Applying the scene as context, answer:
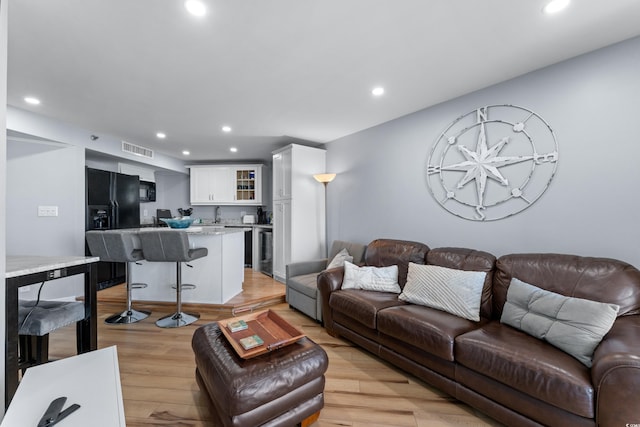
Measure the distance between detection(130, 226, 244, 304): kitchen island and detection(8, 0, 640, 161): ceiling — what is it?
63.8 inches

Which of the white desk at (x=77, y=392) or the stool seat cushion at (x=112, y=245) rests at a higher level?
the stool seat cushion at (x=112, y=245)

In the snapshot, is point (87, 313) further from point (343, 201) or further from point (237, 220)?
point (237, 220)

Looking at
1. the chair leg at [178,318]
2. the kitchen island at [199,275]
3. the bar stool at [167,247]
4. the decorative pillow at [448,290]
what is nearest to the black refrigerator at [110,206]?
the kitchen island at [199,275]

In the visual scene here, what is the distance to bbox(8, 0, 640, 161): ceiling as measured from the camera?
1.54 metres

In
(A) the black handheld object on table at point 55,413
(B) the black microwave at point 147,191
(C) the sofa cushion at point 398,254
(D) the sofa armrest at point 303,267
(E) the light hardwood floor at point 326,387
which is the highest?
(B) the black microwave at point 147,191

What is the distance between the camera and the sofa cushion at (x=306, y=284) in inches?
121

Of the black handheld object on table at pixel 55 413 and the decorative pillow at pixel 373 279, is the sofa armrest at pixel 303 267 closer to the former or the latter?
the decorative pillow at pixel 373 279

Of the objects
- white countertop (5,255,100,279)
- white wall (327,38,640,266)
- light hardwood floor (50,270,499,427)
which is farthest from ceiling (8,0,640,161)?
light hardwood floor (50,270,499,427)

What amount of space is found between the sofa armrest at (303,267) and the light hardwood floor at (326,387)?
717mm

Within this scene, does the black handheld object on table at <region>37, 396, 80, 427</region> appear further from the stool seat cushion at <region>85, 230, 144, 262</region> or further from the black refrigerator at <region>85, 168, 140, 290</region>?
the black refrigerator at <region>85, 168, 140, 290</region>

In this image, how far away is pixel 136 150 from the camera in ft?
14.8

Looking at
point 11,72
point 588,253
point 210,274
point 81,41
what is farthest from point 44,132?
point 588,253

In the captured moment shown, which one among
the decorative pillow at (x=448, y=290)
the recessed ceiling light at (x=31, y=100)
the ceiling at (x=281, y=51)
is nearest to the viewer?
the ceiling at (x=281, y=51)

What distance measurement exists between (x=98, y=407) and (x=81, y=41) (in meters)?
2.23
